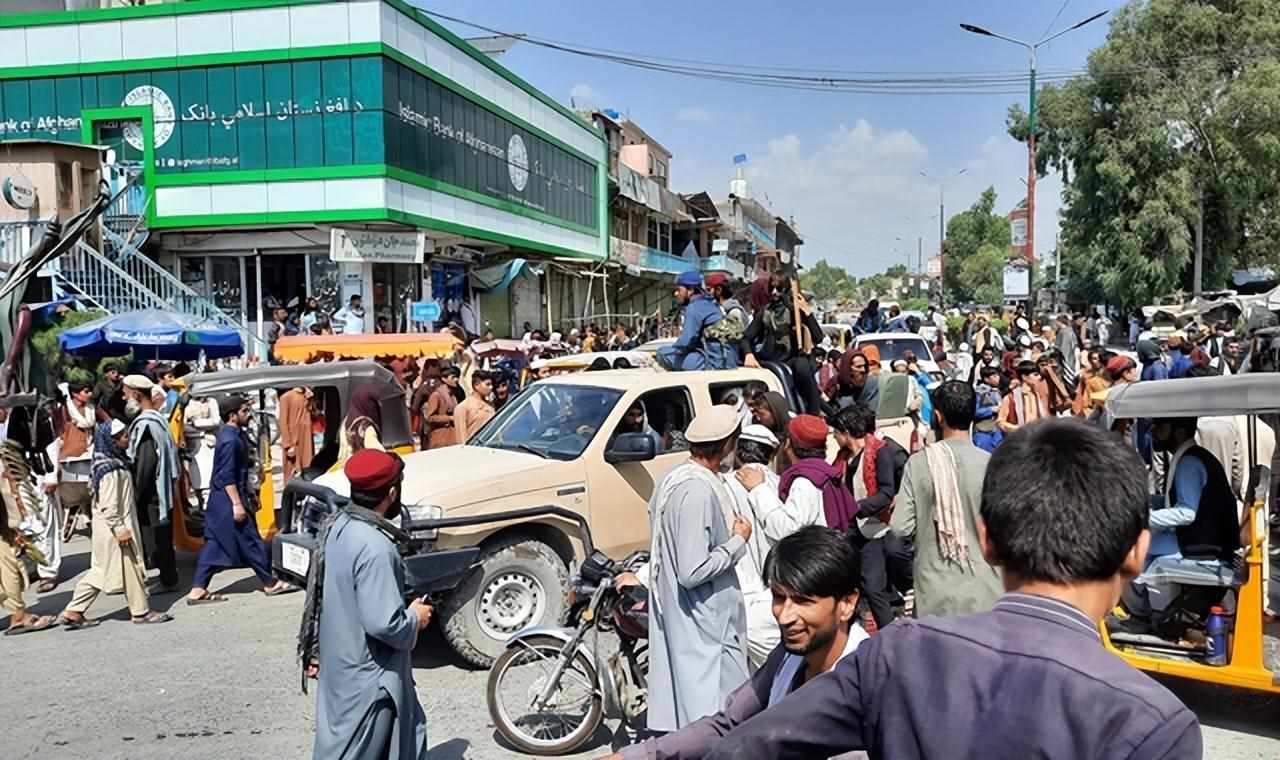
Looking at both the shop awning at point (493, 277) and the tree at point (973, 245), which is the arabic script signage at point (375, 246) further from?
the tree at point (973, 245)

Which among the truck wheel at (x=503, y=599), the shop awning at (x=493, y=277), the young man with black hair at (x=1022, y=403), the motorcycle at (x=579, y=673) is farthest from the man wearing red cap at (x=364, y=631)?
the shop awning at (x=493, y=277)

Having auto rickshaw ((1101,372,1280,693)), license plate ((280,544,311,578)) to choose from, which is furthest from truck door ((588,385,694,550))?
auto rickshaw ((1101,372,1280,693))

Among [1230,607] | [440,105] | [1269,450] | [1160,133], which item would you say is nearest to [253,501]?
[1230,607]

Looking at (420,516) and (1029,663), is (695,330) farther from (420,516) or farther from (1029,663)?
(1029,663)

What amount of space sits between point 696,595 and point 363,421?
5.12 m

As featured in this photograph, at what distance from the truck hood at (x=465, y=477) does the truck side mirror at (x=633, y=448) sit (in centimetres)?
38

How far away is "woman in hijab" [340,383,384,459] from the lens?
8219 mm

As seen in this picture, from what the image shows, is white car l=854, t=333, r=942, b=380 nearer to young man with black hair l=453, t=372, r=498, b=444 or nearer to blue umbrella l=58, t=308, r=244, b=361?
young man with black hair l=453, t=372, r=498, b=444

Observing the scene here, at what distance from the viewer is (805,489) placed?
4629 millimetres

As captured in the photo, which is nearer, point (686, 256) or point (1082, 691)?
point (1082, 691)

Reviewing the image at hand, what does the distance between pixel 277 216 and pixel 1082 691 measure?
81.6 ft

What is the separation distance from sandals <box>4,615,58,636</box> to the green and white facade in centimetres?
1747

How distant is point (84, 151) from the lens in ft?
65.0

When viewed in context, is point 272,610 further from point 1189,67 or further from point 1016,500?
point 1189,67
